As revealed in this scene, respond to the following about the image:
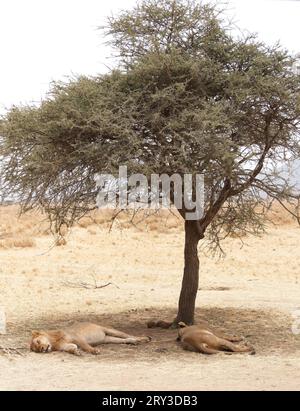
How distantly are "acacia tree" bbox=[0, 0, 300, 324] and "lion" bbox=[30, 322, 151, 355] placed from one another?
2.08 meters

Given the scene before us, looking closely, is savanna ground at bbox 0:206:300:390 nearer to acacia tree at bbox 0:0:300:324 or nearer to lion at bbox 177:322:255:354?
lion at bbox 177:322:255:354

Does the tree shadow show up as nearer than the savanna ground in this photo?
No

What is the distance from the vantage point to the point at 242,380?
8.70m

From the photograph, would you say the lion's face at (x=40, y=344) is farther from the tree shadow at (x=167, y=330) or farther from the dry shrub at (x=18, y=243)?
the dry shrub at (x=18, y=243)

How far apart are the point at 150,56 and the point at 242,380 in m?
5.00

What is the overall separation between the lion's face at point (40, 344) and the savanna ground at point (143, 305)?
13 centimetres

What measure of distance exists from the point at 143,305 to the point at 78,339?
4.90m

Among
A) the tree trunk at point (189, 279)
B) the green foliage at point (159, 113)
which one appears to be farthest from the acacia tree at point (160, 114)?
the tree trunk at point (189, 279)

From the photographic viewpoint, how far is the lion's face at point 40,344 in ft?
33.9

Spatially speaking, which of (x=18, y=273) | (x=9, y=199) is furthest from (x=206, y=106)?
(x=18, y=273)

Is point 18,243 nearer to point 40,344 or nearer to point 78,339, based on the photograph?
point 78,339

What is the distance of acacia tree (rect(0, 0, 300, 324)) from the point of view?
10.8m

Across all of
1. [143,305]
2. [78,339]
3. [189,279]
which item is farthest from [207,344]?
[143,305]

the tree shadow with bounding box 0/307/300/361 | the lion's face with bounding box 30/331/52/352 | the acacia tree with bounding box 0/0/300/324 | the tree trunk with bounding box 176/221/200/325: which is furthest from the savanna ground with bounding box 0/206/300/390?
the acacia tree with bounding box 0/0/300/324
